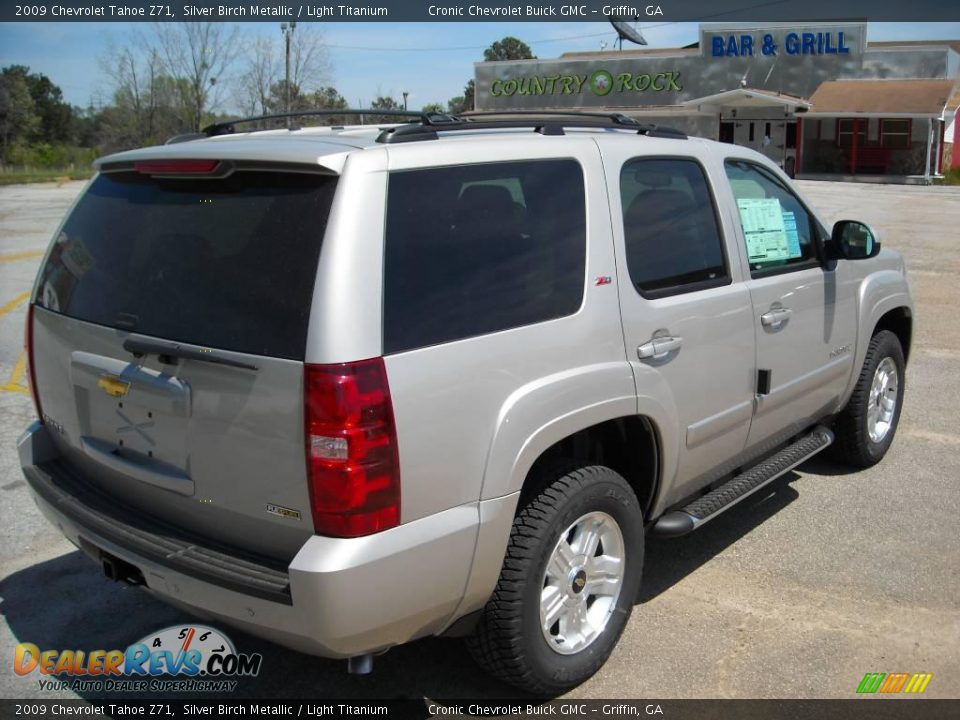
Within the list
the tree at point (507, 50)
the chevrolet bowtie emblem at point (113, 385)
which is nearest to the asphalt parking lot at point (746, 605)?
the chevrolet bowtie emblem at point (113, 385)

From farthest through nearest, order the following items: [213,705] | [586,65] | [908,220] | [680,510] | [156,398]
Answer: [586,65]
[908,220]
[680,510]
[213,705]
[156,398]

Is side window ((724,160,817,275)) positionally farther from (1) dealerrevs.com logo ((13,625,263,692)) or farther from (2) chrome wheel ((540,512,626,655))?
(1) dealerrevs.com logo ((13,625,263,692))

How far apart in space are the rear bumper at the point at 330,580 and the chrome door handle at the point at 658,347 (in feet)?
2.86

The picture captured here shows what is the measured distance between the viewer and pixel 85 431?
3256 millimetres

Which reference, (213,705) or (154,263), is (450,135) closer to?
(154,263)

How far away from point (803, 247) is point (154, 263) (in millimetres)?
3190

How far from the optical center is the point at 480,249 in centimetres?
300

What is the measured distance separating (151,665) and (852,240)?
12.8 ft

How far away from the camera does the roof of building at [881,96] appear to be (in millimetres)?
35094

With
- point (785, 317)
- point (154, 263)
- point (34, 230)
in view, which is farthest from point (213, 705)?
point (34, 230)

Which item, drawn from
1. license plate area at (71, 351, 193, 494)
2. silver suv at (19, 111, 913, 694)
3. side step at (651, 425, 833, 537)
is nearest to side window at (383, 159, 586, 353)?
silver suv at (19, 111, 913, 694)

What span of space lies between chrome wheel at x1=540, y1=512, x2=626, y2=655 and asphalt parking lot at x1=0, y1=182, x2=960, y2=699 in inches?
9.3

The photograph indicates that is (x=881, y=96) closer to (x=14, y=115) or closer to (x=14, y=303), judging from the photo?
(x=14, y=303)

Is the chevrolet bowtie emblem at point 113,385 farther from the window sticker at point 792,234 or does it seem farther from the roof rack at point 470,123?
the window sticker at point 792,234
